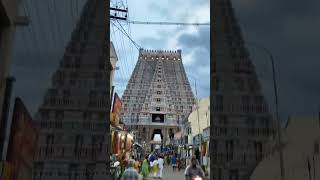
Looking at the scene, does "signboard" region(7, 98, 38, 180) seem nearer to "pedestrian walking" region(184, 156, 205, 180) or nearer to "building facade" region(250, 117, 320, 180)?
"pedestrian walking" region(184, 156, 205, 180)

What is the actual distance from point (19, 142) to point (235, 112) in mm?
5967

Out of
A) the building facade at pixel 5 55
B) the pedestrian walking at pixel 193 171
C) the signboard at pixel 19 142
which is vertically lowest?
the pedestrian walking at pixel 193 171

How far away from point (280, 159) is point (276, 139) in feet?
2.89

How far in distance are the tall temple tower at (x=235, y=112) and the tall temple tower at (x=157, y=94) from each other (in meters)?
30.5

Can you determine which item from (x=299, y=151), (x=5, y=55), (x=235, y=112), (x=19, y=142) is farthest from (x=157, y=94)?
(x=5, y=55)

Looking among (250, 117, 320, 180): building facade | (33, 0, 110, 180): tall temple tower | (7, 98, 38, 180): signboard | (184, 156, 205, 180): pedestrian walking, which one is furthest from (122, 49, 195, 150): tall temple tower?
(7, 98, 38, 180): signboard

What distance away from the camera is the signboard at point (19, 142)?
4523 millimetres

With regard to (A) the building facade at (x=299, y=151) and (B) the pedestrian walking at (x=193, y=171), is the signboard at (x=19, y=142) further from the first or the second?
(A) the building facade at (x=299, y=151)

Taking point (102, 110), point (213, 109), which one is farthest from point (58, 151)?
point (213, 109)

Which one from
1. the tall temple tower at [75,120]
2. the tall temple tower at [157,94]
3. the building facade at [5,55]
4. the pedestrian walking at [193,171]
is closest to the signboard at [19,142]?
the building facade at [5,55]

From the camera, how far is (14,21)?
4543 mm

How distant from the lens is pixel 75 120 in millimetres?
9438

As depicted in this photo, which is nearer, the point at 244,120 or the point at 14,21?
the point at 14,21

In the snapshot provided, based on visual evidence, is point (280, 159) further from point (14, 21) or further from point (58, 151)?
point (14, 21)
